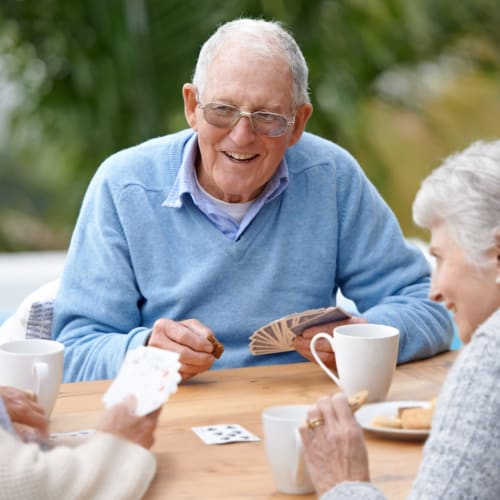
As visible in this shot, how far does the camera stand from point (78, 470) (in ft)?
4.70

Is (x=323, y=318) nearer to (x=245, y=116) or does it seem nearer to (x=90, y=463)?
(x=245, y=116)

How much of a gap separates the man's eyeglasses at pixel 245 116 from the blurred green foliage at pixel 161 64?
9.93 ft

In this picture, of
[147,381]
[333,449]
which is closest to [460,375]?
[333,449]

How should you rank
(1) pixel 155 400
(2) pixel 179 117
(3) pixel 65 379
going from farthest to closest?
1. (2) pixel 179 117
2. (3) pixel 65 379
3. (1) pixel 155 400

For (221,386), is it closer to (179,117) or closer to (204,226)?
(204,226)

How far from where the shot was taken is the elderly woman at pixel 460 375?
1.35 meters

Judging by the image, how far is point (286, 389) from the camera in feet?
6.82

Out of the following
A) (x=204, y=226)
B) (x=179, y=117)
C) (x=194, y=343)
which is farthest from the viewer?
(x=179, y=117)

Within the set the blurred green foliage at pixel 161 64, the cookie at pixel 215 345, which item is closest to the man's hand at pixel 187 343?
the cookie at pixel 215 345

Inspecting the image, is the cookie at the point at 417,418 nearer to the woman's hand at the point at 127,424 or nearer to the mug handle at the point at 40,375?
the woman's hand at the point at 127,424

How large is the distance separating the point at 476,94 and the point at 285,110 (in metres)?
5.77

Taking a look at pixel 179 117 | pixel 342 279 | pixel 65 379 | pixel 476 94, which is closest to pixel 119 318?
pixel 65 379

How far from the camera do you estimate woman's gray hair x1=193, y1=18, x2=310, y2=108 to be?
2365 millimetres

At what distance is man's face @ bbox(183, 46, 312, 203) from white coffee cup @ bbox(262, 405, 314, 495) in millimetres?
972
